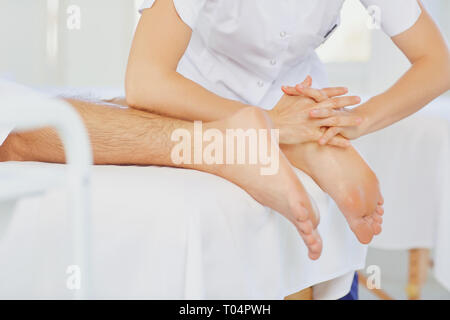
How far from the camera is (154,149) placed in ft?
3.55

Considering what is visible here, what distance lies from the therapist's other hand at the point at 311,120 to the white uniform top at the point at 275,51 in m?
0.08

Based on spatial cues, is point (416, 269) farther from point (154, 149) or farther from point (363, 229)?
point (154, 149)

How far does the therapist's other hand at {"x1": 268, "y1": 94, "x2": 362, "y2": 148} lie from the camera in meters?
1.18

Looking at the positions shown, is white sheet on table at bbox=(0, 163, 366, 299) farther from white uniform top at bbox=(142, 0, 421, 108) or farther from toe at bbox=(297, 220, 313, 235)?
white uniform top at bbox=(142, 0, 421, 108)

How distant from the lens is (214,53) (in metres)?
1.49

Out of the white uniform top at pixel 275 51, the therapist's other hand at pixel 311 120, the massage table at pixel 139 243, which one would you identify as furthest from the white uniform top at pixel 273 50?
the massage table at pixel 139 243

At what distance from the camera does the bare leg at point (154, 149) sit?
3.22 ft

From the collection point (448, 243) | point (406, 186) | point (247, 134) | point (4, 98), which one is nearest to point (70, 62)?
point (406, 186)

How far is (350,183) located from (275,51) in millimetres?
404

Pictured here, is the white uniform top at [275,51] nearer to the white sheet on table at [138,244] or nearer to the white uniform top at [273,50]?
the white uniform top at [273,50]

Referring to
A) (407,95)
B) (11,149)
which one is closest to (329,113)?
(407,95)

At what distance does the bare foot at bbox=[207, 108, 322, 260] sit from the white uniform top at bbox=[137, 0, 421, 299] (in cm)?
17

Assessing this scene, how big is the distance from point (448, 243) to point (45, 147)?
1.13 meters
